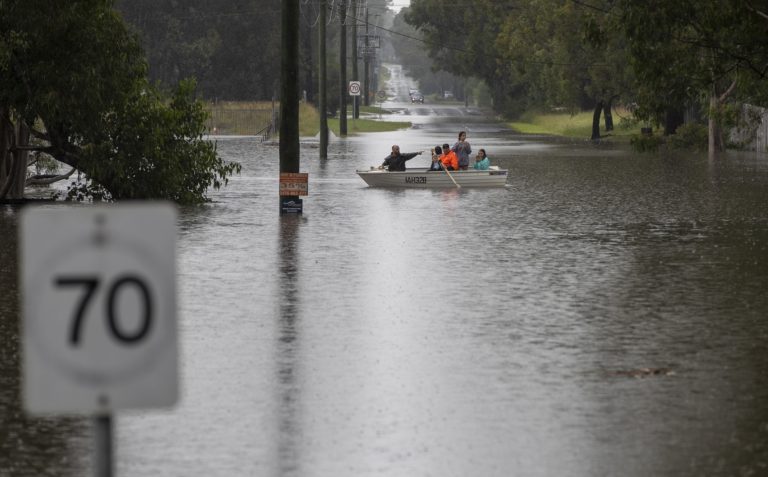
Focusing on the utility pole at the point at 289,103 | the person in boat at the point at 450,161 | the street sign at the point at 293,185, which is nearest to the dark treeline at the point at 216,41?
the person in boat at the point at 450,161

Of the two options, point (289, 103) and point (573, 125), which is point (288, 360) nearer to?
point (289, 103)

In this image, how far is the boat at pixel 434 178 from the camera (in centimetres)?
3344

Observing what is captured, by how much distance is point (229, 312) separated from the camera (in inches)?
557

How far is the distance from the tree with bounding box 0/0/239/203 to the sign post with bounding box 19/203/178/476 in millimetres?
20524

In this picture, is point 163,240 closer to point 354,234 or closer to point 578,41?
point 354,234

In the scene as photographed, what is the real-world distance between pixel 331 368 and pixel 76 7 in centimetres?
1564

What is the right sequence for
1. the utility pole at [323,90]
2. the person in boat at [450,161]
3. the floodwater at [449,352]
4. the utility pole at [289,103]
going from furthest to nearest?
the utility pole at [323,90]
the person in boat at [450,161]
the utility pole at [289,103]
the floodwater at [449,352]

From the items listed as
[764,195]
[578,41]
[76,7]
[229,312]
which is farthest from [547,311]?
[578,41]

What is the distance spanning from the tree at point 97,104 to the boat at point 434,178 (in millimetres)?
6454

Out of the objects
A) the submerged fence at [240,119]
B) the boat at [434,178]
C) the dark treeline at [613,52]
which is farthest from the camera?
the submerged fence at [240,119]

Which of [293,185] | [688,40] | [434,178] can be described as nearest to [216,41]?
[434,178]

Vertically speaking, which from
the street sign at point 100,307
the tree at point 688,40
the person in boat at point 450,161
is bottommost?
the person in boat at point 450,161

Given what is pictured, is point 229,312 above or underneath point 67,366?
underneath

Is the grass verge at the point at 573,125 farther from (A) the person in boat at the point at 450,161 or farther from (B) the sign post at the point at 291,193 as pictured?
(B) the sign post at the point at 291,193
